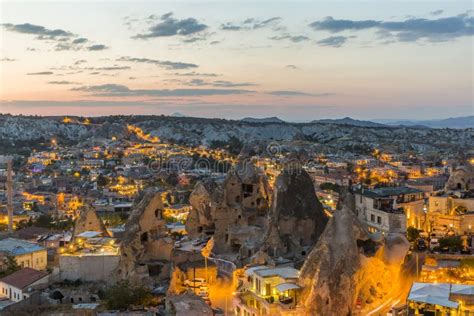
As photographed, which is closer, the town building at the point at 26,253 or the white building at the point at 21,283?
the white building at the point at 21,283

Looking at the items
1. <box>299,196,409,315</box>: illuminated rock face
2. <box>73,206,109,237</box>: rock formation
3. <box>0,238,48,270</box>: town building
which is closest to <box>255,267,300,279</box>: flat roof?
<box>299,196,409,315</box>: illuminated rock face

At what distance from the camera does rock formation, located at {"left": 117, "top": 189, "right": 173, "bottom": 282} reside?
33.4m

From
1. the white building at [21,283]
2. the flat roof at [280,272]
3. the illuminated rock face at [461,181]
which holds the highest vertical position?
the illuminated rock face at [461,181]

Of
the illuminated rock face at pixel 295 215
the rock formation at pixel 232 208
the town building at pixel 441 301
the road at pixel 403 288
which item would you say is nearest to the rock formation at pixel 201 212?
the rock formation at pixel 232 208

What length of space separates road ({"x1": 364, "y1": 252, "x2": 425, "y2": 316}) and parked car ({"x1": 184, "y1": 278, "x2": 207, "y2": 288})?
997 centimetres

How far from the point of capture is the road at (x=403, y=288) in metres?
28.0

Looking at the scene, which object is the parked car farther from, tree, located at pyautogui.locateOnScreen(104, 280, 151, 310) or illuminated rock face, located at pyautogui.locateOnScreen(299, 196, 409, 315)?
illuminated rock face, located at pyautogui.locateOnScreen(299, 196, 409, 315)

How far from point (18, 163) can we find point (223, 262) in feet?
354

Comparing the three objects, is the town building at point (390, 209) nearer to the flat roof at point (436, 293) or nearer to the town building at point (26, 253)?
the flat roof at point (436, 293)

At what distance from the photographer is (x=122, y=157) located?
148500 millimetres

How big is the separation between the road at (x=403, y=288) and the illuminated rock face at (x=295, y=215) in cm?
547

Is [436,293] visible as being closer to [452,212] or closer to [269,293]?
[269,293]

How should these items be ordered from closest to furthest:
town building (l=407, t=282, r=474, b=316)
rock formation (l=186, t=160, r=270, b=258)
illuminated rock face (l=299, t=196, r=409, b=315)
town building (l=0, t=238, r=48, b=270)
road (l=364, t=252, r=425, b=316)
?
town building (l=407, t=282, r=474, b=316)
illuminated rock face (l=299, t=196, r=409, b=315)
road (l=364, t=252, r=425, b=316)
rock formation (l=186, t=160, r=270, b=258)
town building (l=0, t=238, r=48, b=270)

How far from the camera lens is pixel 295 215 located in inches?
1401
